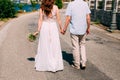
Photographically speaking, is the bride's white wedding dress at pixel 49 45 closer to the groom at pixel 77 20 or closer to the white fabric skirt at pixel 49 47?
the white fabric skirt at pixel 49 47

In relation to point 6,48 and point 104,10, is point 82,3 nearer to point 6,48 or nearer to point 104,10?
point 6,48

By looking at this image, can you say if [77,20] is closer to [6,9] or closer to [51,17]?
[51,17]

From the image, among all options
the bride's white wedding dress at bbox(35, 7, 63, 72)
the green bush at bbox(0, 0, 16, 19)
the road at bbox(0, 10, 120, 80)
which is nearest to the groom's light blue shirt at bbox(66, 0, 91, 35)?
the bride's white wedding dress at bbox(35, 7, 63, 72)

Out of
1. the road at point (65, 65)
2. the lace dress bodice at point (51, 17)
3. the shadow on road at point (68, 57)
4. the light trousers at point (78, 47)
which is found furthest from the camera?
the shadow on road at point (68, 57)

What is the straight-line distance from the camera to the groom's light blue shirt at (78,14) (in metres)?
7.83

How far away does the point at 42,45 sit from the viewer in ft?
25.9

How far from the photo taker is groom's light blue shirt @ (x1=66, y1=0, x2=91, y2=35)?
7.83m

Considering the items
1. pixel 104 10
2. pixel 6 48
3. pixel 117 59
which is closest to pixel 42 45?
pixel 117 59

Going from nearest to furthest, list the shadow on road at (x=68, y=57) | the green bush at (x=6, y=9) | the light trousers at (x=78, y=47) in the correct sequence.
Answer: the light trousers at (x=78, y=47) < the shadow on road at (x=68, y=57) < the green bush at (x=6, y=9)

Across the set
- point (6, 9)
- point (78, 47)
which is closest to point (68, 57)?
point (78, 47)

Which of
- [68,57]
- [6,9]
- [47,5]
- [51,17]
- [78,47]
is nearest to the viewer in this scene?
[47,5]

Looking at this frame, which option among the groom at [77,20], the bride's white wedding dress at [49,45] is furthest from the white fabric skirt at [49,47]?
the groom at [77,20]

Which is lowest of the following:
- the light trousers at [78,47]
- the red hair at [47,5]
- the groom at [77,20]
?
the light trousers at [78,47]

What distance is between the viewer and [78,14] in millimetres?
7832
